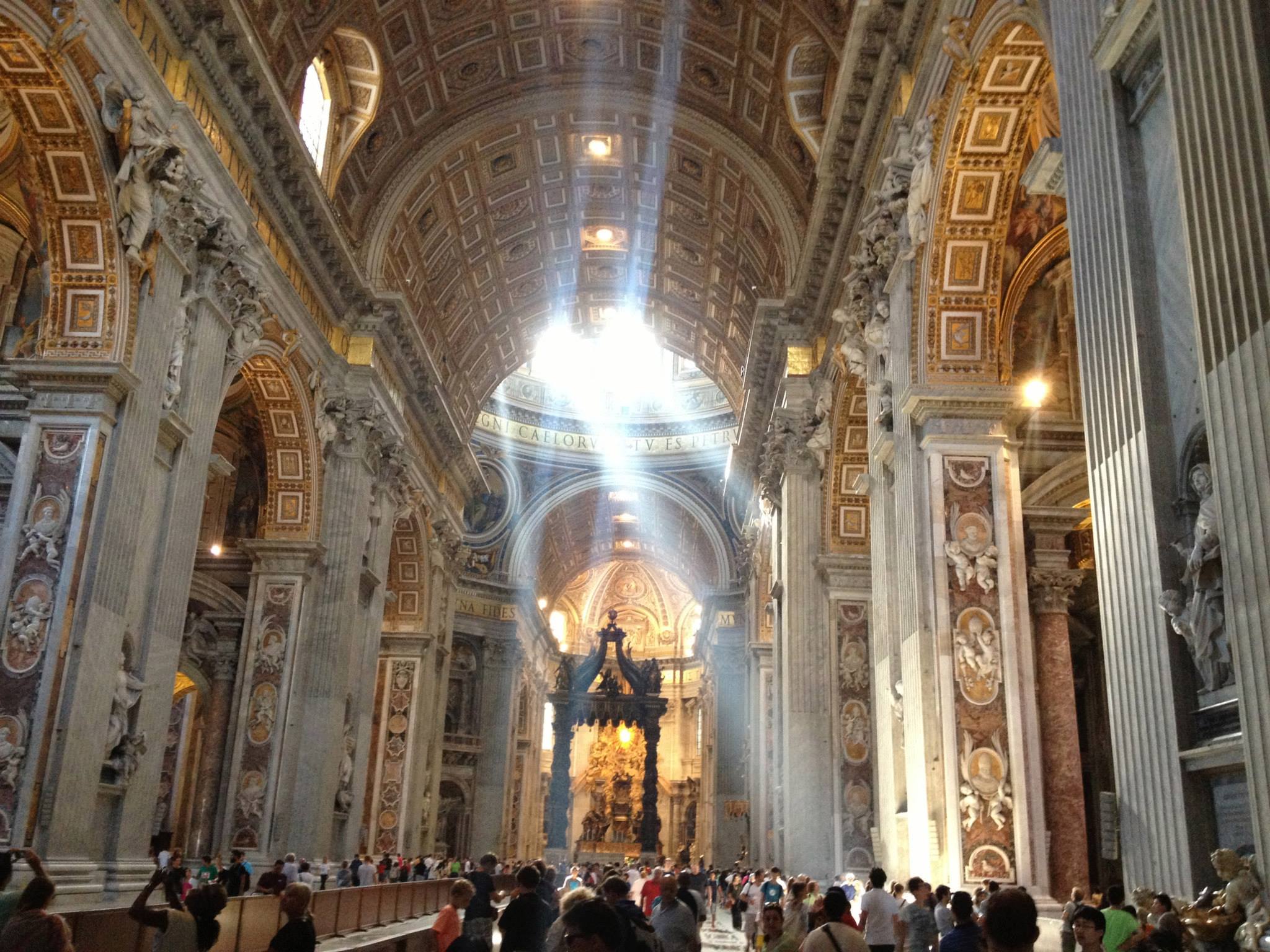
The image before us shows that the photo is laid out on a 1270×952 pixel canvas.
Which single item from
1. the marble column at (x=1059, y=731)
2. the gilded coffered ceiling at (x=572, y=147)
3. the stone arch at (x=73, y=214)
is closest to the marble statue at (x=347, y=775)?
the gilded coffered ceiling at (x=572, y=147)

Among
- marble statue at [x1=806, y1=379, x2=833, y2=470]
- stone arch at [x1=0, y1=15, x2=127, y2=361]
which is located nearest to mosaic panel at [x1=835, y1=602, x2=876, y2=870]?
marble statue at [x1=806, y1=379, x2=833, y2=470]

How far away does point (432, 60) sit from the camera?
66.6 ft

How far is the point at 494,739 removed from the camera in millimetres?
38094

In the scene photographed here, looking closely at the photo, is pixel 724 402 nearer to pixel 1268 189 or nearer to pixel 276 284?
pixel 276 284

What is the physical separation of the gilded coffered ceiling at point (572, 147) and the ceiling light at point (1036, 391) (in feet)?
20.3

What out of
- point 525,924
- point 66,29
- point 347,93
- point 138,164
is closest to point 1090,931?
point 525,924

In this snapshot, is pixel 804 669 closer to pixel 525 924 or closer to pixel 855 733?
pixel 855 733

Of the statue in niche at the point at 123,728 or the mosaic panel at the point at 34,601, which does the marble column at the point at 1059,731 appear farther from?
the mosaic panel at the point at 34,601

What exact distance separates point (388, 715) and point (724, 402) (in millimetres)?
19241

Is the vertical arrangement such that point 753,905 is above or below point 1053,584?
below

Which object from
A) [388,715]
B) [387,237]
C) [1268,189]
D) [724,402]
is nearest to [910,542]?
[1268,189]

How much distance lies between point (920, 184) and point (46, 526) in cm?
952

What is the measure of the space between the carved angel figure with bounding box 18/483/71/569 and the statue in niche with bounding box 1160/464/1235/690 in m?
10.3

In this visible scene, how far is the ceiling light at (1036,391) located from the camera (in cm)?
1312
